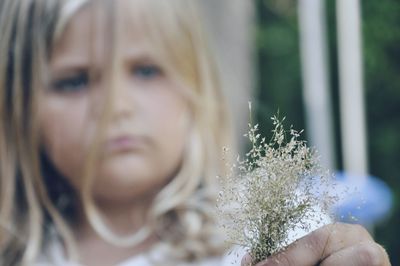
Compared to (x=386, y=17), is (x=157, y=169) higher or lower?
higher

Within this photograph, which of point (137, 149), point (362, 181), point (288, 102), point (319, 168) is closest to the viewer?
point (319, 168)

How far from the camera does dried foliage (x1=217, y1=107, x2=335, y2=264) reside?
0.99 meters

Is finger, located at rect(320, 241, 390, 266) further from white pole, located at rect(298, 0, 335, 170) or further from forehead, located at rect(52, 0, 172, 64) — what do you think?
white pole, located at rect(298, 0, 335, 170)

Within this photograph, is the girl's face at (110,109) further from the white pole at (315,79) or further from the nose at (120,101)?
the white pole at (315,79)

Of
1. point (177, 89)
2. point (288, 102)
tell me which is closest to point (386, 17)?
point (288, 102)

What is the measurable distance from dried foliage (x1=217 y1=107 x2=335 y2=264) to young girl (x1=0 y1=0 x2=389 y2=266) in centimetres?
75

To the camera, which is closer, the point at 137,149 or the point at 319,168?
the point at 319,168

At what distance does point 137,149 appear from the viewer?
1.75 metres

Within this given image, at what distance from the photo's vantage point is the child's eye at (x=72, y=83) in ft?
5.76

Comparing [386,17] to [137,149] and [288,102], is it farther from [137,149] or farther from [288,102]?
[137,149]

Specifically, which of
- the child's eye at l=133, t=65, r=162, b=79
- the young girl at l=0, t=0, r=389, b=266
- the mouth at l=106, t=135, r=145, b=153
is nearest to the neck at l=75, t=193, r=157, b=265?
the young girl at l=0, t=0, r=389, b=266

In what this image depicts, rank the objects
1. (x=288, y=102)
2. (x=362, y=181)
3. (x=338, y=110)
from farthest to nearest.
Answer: (x=288, y=102) < (x=338, y=110) < (x=362, y=181)

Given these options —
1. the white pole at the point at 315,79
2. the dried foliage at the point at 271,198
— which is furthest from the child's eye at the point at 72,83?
the white pole at the point at 315,79

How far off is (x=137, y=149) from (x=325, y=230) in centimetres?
79
